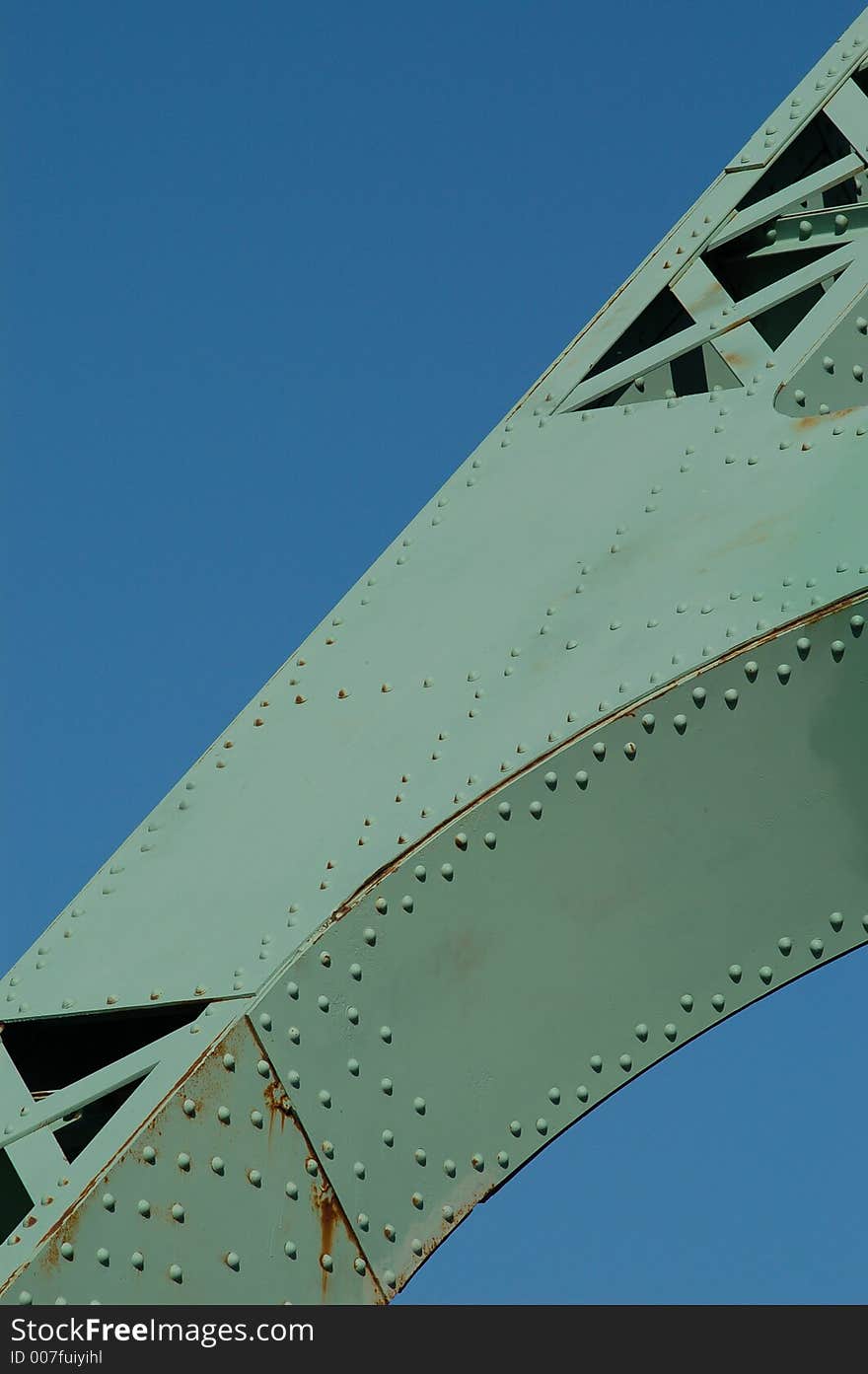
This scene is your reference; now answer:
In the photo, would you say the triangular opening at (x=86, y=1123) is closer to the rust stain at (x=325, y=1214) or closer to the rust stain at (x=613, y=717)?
the rust stain at (x=325, y=1214)

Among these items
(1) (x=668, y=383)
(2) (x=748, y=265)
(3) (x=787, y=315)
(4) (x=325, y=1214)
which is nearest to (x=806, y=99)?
(2) (x=748, y=265)

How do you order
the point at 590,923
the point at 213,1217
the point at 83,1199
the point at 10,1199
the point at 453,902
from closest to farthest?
the point at 83,1199 → the point at 213,1217 → the point at 10,1199 → the point at 453,902 → the point at 590,923

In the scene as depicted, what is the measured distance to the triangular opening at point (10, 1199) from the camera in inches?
226

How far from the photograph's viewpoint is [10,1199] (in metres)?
5.78

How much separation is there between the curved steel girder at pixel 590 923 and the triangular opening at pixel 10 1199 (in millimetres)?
1032

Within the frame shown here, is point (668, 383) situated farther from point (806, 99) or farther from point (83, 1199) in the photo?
point (83, 1199)

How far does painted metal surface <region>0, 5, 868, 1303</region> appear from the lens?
552 centimetres

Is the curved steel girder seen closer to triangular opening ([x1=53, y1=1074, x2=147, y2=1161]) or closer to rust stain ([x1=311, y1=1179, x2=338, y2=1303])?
rust stain ([x1=311, y1=1179, x2=338, y2=1303])

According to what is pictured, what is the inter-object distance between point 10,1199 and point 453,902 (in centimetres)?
164

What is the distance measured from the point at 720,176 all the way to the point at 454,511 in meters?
2.38

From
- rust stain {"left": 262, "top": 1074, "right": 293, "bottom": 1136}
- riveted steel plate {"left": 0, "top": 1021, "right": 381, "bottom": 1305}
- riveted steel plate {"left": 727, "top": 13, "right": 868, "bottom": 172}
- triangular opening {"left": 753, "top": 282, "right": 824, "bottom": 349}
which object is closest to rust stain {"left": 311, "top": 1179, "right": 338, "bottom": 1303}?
riveted steel plate {"left": 0, "top": 1021, "right": 381, "bottom": 1305}
